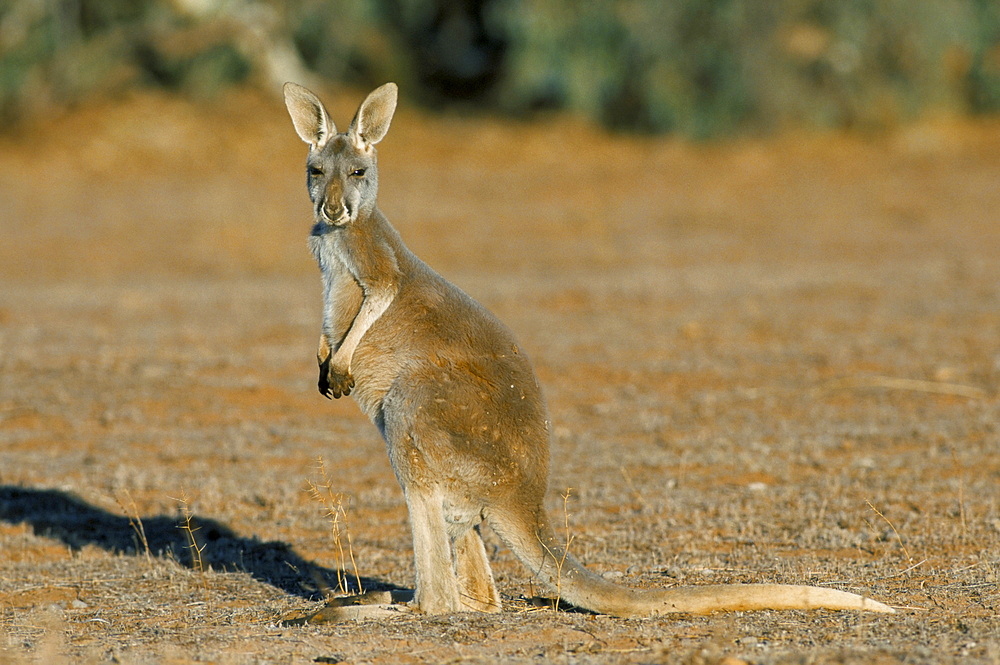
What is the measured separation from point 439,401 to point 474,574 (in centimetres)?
64

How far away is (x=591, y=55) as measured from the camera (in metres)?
19.6

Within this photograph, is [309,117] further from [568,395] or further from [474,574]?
[568,395]

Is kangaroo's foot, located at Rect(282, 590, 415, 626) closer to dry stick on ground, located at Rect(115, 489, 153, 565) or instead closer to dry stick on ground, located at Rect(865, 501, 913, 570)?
dry stick on ground, located at Rect(115, 489, 153, 565)

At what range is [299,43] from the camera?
22641mm

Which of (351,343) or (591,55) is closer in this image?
(351,343)

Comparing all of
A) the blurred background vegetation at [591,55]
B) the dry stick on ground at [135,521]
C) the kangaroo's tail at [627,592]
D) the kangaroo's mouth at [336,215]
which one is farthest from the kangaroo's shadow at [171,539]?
the blurred background vegetation at [591,55]

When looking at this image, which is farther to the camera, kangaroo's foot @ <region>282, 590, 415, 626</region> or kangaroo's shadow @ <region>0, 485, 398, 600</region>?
kangaroo's shadow @ <region>0, 485, 398, 600</region>

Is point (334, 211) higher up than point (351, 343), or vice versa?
point (334, 211)

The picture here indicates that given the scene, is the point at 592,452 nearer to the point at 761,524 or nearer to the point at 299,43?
the point at 761,524

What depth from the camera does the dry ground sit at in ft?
14.1

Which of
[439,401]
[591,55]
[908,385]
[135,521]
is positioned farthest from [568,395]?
[591,55]

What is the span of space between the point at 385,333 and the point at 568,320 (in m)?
7.00

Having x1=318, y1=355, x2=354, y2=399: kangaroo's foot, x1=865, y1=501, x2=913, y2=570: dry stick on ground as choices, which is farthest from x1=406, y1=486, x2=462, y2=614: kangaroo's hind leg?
x1=865, y1=501, x2=913, y2=570: dry stick on ground

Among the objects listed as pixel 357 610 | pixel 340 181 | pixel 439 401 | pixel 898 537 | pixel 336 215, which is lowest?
pixel 898 537
